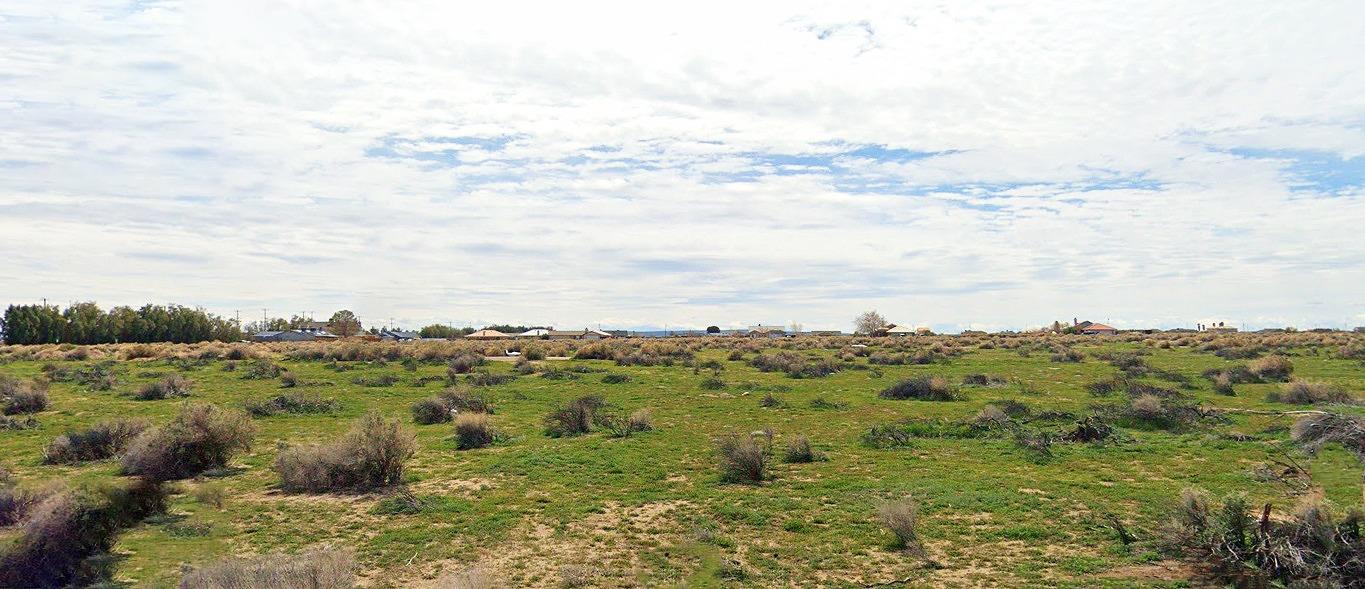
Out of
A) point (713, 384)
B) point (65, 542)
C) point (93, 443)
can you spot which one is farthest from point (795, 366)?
point (65, 542)

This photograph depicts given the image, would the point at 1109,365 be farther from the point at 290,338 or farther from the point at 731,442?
the point at 290,338

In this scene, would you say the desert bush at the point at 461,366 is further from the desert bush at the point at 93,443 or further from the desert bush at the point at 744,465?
the desert bush at the point at 744,465

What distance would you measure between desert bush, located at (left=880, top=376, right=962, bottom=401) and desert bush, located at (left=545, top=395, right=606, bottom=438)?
42.6ft

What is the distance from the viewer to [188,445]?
16359 mm

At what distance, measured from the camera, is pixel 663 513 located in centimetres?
1366

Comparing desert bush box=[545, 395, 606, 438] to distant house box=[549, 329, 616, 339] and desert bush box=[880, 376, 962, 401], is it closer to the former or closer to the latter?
desert bush box=[880, 376, 962, 401]

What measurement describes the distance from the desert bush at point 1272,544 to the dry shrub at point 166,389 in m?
34.1

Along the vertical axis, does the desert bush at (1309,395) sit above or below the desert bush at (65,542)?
above

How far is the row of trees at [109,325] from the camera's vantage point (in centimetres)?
8612

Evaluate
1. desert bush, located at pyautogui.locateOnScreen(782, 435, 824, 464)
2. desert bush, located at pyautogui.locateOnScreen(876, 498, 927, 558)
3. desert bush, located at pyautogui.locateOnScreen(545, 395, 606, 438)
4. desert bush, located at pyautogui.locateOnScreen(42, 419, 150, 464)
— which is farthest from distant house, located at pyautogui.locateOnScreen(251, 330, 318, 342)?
desert bush, located at pyautogui.locateOnScreen(876, 498, 927, 558)

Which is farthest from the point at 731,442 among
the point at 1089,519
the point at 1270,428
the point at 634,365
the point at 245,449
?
the point at 634,365

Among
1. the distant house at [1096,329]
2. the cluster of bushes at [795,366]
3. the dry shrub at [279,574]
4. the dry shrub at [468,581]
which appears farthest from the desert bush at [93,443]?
the distant house at [1096,329]

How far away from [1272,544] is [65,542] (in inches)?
607

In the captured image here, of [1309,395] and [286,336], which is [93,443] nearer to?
[1309,395]
